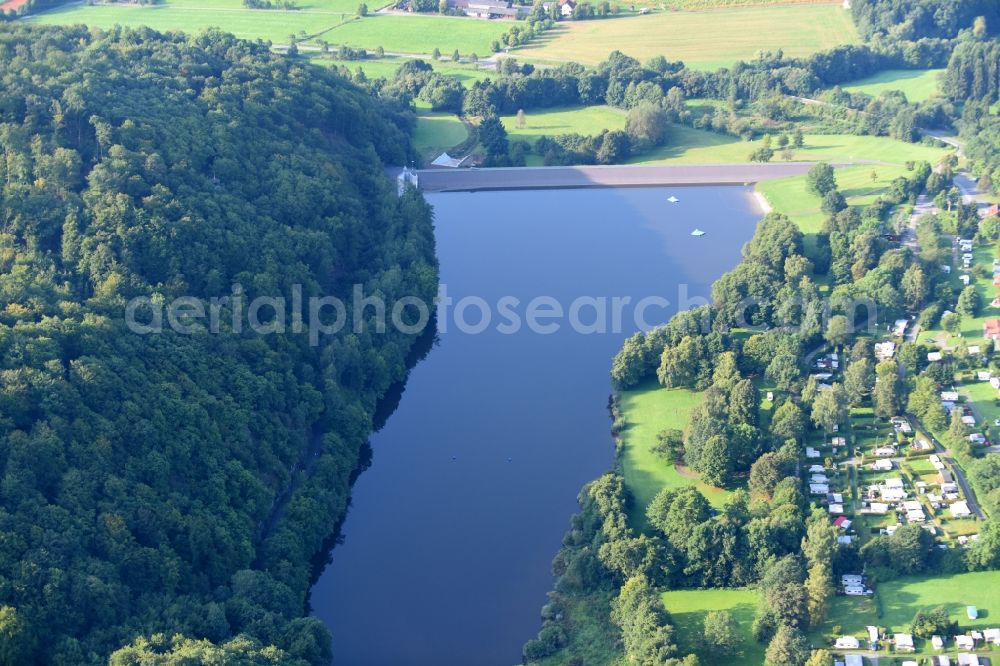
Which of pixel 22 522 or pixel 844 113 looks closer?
pixel 22 522

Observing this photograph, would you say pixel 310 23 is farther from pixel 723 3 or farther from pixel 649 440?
pixel 649 440

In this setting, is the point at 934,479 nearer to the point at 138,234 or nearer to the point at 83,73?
the point at 138,234


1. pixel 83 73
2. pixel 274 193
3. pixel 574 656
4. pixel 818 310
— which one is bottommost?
pixel 574 656

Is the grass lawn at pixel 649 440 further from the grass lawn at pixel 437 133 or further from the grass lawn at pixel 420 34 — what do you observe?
the grass lawn at pixel 420 34

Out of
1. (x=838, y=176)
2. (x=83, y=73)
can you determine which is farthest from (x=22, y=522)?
(x=838, y=176)

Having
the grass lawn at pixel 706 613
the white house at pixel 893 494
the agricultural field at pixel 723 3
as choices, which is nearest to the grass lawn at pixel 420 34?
the agricultural field at pixel 723 3

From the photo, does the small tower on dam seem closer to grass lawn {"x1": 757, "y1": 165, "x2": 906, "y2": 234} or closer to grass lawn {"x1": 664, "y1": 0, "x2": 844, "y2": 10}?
grass lawn {"x1": 757, "y1": 165, "x2": 906, "y2": 234}
